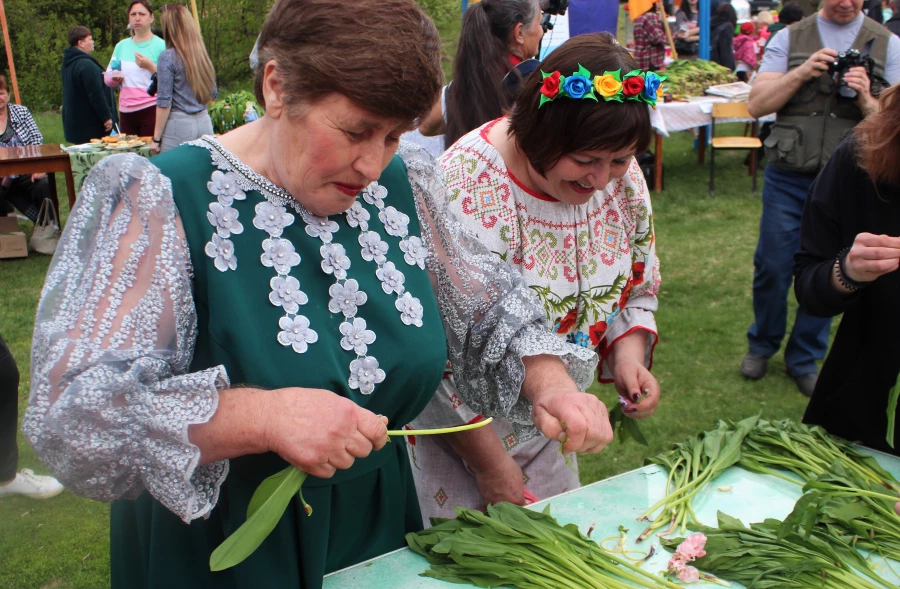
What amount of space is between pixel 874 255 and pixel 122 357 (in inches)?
68.3

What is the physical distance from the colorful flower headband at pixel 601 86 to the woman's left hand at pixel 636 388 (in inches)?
26.7

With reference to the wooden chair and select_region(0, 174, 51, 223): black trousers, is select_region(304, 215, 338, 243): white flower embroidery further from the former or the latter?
the wooden chair

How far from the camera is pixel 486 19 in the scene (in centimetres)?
371

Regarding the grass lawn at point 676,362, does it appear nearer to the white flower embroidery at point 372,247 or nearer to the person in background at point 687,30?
the white flower embroidery at point 372,247

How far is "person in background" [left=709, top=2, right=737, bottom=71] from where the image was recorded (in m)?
12.5

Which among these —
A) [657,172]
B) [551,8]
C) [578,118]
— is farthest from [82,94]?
[578,118]

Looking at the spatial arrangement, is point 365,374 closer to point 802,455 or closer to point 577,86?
point 577,86

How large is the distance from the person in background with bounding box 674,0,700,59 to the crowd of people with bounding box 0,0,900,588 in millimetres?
10520

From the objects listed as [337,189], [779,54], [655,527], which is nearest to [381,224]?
[337,189]

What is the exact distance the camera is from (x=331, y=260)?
1476 mm

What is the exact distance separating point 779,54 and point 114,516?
4410 mm

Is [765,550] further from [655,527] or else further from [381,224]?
[381,224]

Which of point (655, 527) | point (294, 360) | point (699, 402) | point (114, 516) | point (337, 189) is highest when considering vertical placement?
point (337, 189)

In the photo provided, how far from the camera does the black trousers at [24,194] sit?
27.3 feet
